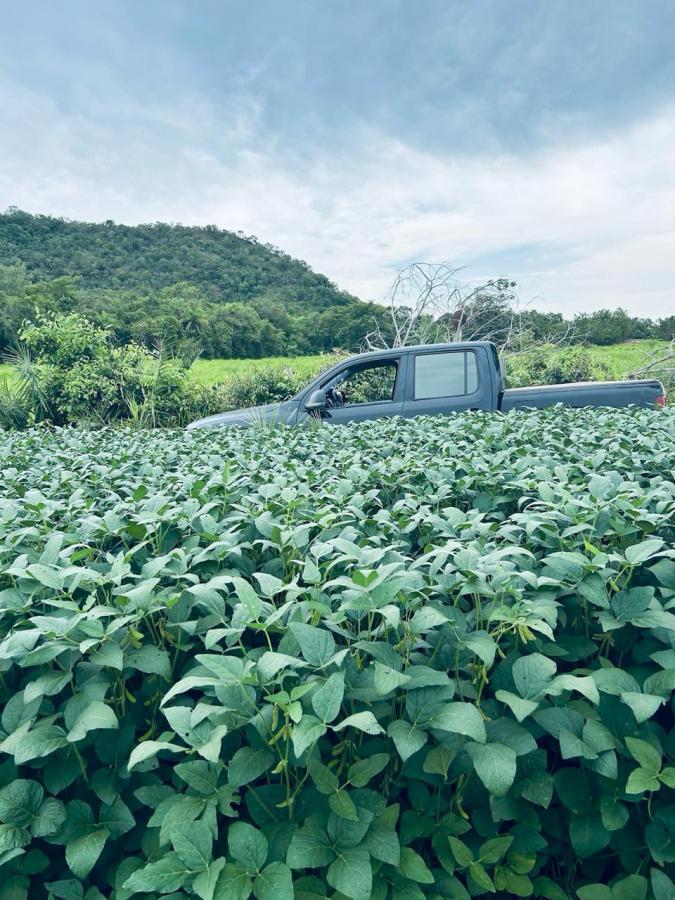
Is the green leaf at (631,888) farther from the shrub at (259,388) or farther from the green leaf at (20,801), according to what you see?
the shrub at (259,388)

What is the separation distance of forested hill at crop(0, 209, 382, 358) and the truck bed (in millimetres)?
14640

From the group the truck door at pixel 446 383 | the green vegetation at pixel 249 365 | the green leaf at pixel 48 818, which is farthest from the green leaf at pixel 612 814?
the green vegetation at pixel 249 365

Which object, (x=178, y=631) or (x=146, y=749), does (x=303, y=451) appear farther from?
(x=146, y=749)

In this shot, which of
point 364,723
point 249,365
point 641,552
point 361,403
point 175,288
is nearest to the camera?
point 364,723

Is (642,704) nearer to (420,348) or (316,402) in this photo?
(316,402)

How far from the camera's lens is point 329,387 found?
672 cm

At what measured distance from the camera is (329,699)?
0.87 metres

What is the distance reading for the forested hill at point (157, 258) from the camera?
34531mm

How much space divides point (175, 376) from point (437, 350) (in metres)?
6.69

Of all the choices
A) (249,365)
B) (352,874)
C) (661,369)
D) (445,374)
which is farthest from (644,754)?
(249,365)

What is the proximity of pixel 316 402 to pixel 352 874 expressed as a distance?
18.9 ft

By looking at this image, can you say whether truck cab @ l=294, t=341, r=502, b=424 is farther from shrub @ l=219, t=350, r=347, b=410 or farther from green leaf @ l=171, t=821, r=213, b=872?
green leaf @ l=171, t=821, r=213, b=872

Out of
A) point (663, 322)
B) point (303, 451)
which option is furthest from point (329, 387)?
point (663, 322)

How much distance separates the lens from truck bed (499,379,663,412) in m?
6.19
